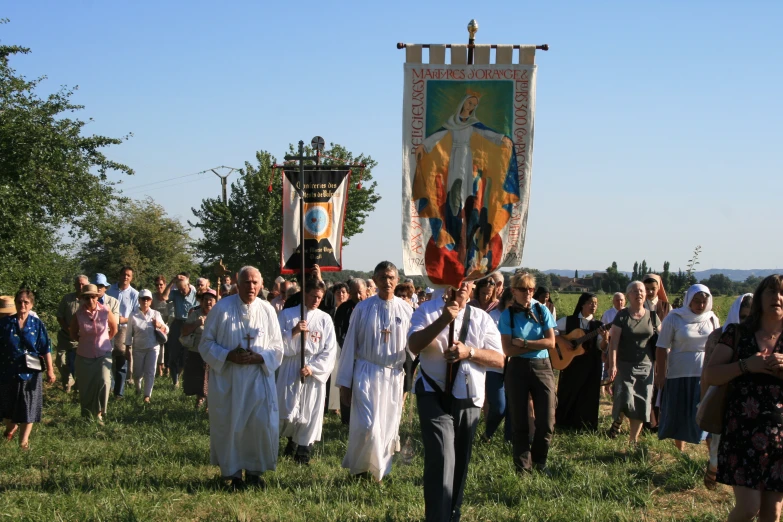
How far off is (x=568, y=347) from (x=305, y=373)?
3.44 meters

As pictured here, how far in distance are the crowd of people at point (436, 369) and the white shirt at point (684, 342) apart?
0.01 metres

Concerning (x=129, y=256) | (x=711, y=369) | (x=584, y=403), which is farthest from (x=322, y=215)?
(x=129, y=256)

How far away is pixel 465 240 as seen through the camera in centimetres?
687

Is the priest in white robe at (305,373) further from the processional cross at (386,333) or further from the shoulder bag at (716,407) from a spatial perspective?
the shoulder bag at (716,407)

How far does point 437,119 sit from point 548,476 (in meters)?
3.45

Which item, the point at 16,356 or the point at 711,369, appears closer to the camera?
the point at 711,369

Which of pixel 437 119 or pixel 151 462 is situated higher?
pixel 437 119

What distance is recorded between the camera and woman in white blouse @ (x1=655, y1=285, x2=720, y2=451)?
358 inches

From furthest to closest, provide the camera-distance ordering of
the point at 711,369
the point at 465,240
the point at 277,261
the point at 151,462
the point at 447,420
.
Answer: the point at 277,261, the point at 151,462, the point at 465,240, the point at 447,420, the point at 711,369

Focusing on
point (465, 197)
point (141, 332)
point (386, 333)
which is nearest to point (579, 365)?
point (386, 333)

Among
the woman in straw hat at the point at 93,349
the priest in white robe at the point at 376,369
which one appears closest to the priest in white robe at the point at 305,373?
the priest in white robe at the point at 376,369

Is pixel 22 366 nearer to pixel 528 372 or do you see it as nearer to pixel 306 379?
pixel 306 379

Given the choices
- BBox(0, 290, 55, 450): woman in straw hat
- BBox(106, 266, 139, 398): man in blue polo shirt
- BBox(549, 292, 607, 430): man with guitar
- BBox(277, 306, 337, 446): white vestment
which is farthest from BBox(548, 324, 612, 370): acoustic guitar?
BBox(106, 266, 139, 398): man in blue polo shirt

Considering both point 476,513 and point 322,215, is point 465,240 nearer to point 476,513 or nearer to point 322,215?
point 476,513
